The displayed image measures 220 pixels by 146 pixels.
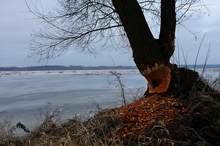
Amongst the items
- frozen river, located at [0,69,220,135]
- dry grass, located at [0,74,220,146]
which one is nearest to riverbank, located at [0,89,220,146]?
dry grass, located at [0,74,220,146]

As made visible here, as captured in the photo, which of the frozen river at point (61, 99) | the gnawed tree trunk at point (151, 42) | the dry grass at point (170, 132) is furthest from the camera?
the frozen river at point (61, 99)

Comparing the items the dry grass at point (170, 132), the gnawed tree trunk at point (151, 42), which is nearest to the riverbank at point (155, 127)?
the dry grass at point (170, 132)

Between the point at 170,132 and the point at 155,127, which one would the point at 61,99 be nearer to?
the point at 155,127

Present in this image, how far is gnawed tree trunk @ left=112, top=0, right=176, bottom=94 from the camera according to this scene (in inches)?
141

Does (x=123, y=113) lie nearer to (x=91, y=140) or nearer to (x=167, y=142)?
(x=91, y=140)

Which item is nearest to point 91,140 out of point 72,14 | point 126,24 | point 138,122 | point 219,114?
point 138,122

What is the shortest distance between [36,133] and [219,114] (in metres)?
3.11

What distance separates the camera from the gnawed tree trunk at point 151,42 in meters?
3.58

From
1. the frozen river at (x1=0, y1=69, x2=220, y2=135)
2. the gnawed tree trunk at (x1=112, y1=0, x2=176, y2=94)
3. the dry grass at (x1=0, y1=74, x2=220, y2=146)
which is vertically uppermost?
the gnawed tree trunk at (x1=112, y1=0, x2=176, y2=94)

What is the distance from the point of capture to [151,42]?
3.62m

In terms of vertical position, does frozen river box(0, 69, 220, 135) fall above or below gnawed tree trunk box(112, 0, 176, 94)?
below

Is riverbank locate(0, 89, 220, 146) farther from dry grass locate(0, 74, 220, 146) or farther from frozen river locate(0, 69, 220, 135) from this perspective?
Result: frozen river locate(0, 69, 220, 135)

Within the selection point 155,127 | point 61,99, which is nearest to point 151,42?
point 155,127

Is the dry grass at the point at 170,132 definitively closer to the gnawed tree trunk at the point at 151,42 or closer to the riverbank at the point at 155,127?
the riverbank at the point at 155,127
